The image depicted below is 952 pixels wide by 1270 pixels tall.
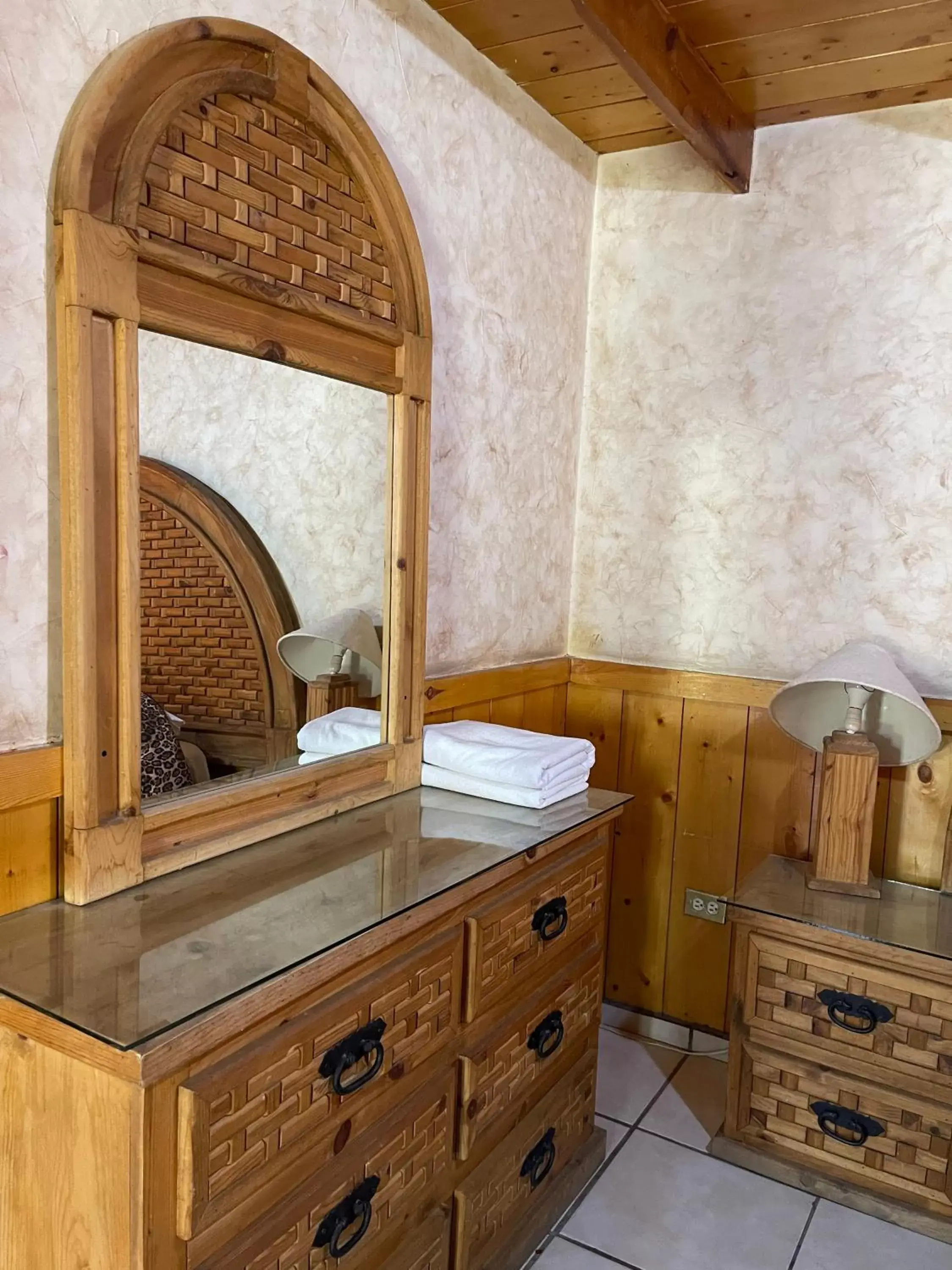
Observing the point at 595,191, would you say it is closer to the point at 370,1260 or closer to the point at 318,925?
the point at 318,925

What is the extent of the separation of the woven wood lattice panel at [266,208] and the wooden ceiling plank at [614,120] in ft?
3.14

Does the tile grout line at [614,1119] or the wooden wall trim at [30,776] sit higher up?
the wooden wall trim at [30,776]

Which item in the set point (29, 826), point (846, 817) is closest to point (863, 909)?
point (846, 817)

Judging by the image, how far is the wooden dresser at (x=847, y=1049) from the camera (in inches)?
77.7

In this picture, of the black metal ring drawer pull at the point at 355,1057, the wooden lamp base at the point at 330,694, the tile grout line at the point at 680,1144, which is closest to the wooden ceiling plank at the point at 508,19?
the wooden lamp base at the point at 330,694

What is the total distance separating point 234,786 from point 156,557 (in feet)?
1.25

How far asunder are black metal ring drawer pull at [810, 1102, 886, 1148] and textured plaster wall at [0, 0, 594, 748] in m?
1.24

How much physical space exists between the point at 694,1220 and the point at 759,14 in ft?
8.10

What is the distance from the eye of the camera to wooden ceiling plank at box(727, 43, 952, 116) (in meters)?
2.08

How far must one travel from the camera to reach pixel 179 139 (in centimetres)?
135

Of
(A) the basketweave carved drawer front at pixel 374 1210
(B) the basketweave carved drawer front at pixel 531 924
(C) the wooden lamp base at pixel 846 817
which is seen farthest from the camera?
(C) the wooden lamp base at pixel 846 817

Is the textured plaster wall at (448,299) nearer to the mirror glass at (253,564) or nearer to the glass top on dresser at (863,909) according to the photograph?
the mirror glass at (253,564)

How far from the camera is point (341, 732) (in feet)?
5.78

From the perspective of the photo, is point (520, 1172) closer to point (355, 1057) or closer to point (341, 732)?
point (355, 1057)
